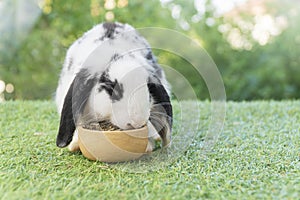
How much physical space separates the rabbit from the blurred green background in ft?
7.04

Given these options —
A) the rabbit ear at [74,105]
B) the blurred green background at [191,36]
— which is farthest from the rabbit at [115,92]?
the blurred green background at [191,36]

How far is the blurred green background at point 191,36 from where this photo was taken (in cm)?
445

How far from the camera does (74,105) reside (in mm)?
1828

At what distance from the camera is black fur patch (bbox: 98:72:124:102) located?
1725 mm

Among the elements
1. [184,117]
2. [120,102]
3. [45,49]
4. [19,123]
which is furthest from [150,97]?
[45,49]

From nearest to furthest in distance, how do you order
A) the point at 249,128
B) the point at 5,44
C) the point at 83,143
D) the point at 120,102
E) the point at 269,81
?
the point at 120,102
the point at 83,143
the point at 249,128
the point at 5,44
the point at 269,81

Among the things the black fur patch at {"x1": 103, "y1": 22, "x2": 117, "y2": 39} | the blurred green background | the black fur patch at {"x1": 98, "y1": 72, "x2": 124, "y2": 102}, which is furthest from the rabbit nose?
the blurred green background

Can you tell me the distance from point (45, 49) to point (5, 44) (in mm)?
447

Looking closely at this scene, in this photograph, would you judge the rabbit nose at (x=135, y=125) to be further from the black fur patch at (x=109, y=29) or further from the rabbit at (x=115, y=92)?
the black fur patch at (x=109, y=29)

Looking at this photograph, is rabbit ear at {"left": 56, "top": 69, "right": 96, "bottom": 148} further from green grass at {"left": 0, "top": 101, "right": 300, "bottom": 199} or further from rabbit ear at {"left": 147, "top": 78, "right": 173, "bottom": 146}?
rabbit ear at {"left": 147, "top": 78, "right": 173, "bottom": 146}

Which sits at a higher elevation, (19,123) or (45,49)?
(45,49)

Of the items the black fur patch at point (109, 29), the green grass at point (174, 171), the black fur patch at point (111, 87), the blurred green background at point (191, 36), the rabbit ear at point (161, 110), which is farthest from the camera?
the blurred green background at point (191, 36)

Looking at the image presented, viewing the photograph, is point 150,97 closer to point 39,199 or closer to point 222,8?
point 39,199

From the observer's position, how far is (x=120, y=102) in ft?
5.61
